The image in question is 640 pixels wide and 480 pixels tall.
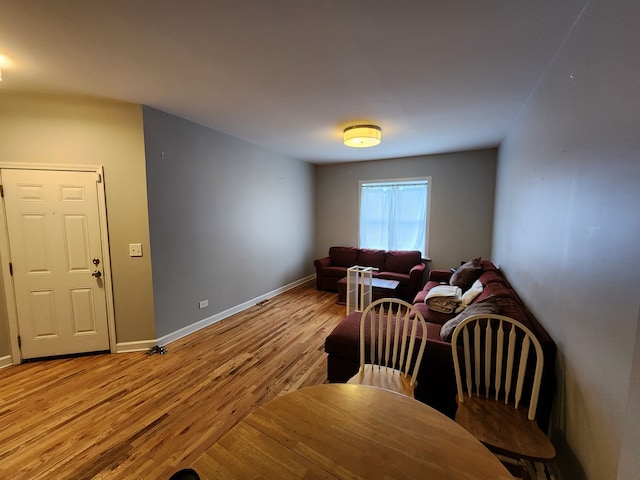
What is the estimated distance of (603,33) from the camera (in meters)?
1.22

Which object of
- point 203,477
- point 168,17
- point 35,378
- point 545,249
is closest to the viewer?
point 203,477

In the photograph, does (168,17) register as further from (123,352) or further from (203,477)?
(123,352)

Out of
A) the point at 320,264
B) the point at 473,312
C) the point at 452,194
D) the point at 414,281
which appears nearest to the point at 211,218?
the point at 320,264

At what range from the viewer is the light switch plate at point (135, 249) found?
2875mm

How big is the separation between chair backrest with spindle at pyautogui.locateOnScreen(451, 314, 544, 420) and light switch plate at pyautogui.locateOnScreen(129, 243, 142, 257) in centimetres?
313

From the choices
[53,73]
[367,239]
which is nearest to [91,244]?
[53,73]

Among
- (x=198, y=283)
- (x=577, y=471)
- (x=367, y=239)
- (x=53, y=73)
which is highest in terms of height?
(x=53, y=73)

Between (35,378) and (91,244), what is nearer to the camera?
(35,378)

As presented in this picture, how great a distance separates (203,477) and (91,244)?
9.79 feet

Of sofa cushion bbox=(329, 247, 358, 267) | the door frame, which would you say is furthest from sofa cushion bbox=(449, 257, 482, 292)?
the door frame

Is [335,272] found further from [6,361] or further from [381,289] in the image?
[6,361]

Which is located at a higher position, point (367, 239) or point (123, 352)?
point (367, 239)

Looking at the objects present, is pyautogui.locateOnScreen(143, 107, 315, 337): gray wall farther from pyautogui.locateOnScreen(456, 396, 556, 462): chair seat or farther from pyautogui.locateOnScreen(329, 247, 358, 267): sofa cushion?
pyautogui.locateOnScreen(456, 396, 556, 462): chair seat

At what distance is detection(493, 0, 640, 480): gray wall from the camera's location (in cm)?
96
